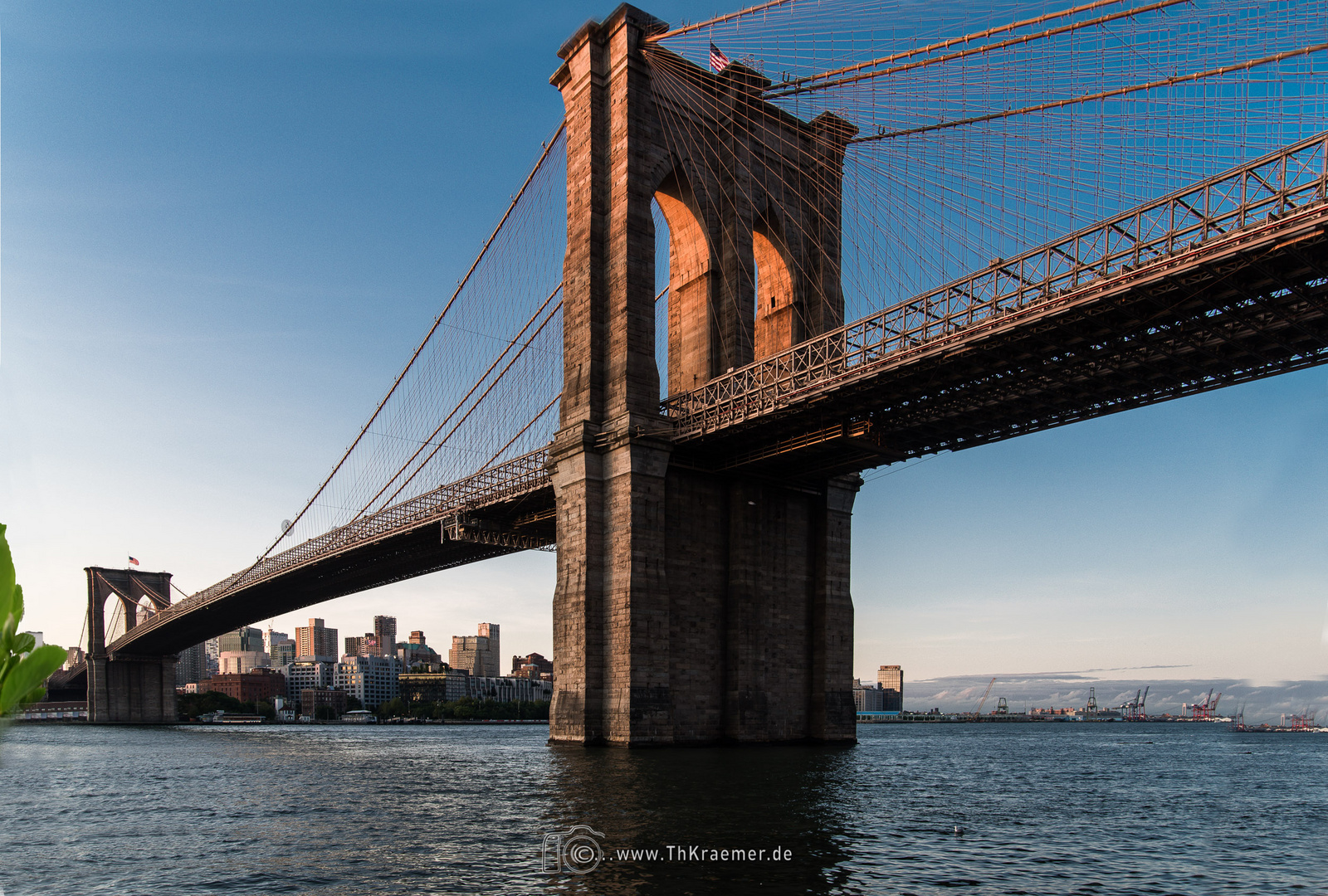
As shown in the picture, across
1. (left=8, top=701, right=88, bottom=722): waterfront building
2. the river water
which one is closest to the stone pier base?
(left=8, top=701, right=88, bottom=722): waterfront building

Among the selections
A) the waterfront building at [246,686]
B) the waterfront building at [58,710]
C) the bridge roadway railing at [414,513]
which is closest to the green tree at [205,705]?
the waterfront building at [58,710]

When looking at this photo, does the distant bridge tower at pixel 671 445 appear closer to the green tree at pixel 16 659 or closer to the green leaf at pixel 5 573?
the green tree at pixel 16 659

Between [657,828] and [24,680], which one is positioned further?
[657,828]

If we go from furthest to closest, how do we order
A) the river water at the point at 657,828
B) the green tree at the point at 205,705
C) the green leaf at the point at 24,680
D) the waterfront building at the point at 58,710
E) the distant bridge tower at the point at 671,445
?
the green tree at the point at 205,705, the waterfront building at the point at 58,710, the distant bridge tower at the point at 671,445, the river water at the point at 657,828, the green leaf at the point at 24,680

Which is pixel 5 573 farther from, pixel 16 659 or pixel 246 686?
pixel 246 686

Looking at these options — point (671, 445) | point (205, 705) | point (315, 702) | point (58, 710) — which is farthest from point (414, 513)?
point (315, 702)

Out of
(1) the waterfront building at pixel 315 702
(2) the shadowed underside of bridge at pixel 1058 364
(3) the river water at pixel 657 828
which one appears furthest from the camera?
(1) the waterfront building at pixel 315 702
